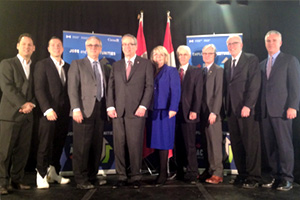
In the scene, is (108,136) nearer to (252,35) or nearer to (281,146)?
(281,146)

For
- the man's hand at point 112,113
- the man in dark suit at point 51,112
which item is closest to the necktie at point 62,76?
the man in dark suit at point 51,112

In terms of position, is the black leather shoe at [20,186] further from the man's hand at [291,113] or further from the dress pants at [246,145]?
the man's hand at [291,113]

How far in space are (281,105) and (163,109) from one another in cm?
144

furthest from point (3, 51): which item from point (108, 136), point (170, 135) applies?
point (170, 135)

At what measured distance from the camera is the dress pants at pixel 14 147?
2.76 metres

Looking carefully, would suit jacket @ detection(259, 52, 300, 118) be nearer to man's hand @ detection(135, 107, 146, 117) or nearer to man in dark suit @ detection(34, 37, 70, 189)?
man's hand @ detection(135, 107, 146, 117)

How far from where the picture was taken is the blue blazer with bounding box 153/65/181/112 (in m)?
2.93

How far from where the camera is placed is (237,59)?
10.0 feet

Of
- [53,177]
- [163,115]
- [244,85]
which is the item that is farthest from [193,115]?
[53,177]

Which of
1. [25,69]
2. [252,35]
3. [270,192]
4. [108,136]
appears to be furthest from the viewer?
[252,35]

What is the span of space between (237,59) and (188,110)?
923 mm

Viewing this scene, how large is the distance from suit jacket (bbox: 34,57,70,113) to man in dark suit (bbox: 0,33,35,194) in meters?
0.14

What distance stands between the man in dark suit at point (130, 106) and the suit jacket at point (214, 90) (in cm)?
84

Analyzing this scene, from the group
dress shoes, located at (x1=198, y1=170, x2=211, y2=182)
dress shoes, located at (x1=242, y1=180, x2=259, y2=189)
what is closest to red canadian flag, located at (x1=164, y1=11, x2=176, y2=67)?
dress shoes, located at (x1=198, y1=170, x2=211, y2=182)
